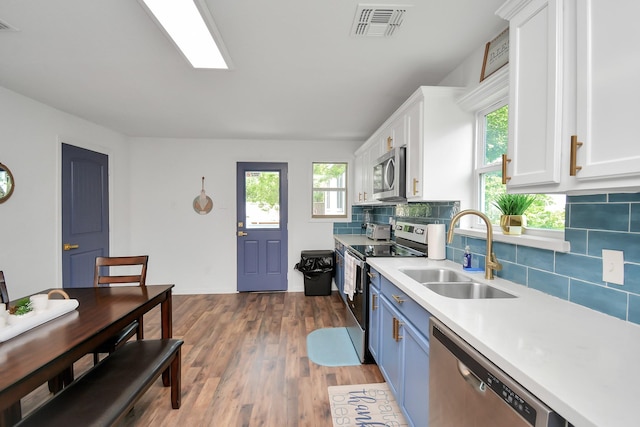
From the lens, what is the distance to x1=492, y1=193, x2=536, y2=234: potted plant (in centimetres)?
161

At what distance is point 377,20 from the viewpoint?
1638 millimetres

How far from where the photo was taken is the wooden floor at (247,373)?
182 centimetres

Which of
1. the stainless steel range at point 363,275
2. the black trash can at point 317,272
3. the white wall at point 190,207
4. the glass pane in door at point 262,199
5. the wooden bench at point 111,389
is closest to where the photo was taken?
the wooden bench at point 111,389

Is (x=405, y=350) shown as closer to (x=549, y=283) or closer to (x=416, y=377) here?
(x=416, y=377)

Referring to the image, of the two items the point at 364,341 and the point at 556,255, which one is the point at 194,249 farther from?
the point at 556,255

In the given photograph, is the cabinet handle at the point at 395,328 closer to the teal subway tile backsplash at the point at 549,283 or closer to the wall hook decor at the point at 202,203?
the teal subway tile backsplash at the point at 549,283

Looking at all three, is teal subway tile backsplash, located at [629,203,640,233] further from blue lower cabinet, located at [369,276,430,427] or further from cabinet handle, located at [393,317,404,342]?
cabinet handle, located at [393,317,404,342]

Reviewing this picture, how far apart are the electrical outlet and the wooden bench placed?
6.71 ft

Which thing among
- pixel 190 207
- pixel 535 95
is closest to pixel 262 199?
pixel 190 207

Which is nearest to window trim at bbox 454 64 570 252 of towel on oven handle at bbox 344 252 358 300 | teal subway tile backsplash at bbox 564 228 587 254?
teal subway tile backsplash at bbox 564 228 587 254

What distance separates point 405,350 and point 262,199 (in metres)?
3.38

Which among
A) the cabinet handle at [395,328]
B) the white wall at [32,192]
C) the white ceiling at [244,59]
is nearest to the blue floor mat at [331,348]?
the cabinet handle at [395,328]

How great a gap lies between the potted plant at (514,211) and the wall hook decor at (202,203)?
3920mm

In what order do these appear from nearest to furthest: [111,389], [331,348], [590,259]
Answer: [590,259] < [111,389] < [331,348]
